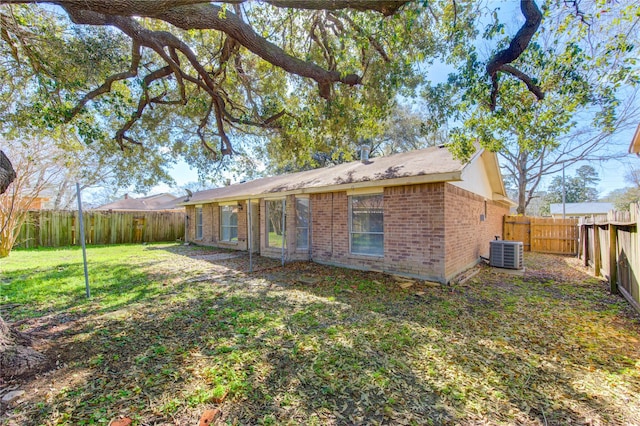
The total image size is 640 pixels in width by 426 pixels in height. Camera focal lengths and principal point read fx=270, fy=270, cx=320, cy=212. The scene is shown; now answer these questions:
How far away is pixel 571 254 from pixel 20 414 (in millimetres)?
17670

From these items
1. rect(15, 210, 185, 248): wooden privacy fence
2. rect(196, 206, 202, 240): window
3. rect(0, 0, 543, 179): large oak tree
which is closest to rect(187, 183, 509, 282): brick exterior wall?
rect(0, 0, 543, 179): large oak tree

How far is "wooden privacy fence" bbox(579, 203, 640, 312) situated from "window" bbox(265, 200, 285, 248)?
920 centimetres

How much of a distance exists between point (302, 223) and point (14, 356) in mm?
7440

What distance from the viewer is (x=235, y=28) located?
200 inches

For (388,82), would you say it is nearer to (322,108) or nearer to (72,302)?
(322,108)

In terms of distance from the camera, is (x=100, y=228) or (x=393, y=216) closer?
(x=393, y=216)

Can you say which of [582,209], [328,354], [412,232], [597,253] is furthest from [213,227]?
[582,209]

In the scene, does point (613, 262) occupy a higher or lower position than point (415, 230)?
lower

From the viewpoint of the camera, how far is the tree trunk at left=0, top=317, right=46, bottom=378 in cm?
269

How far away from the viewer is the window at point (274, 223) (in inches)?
421

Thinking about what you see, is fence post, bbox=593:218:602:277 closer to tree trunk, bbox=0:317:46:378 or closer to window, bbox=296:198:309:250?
window, bbox=296:198:309:250

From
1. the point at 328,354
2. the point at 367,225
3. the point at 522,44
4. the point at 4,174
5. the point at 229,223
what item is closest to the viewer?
the point at 4,174

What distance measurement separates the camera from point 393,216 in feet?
23.5

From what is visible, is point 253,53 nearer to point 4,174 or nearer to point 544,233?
point 4,174
